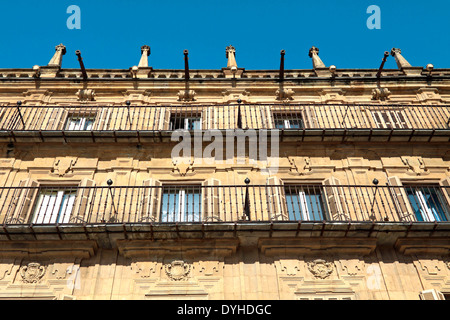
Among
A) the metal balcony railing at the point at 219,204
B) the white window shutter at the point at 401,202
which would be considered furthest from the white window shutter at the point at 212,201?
the white window shutter at the point at 401,202

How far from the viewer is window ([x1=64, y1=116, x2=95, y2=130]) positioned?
42.9ft

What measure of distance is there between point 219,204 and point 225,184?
760 millimetres

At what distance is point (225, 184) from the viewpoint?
433 inches

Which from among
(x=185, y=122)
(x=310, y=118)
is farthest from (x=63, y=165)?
(x=310, y=118)

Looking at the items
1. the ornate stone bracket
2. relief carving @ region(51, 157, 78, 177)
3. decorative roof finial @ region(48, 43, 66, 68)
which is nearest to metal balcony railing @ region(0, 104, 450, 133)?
relief carving @ region(51, 157, 78, 177)

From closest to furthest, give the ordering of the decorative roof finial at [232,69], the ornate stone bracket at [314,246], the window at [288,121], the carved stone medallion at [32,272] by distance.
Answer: the carved stone medallion at [32,272] → the ornate stone bracket at [314,246] → the window at [288,121] → the decorative roof finial at [232,69]

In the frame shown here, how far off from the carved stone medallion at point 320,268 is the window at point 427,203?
109 inches

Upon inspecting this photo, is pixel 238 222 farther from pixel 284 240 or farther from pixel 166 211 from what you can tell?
pixel 166 211

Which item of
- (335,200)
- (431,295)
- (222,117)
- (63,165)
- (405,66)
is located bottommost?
(431,295)

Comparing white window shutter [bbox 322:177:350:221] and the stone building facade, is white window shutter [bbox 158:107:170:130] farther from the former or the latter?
white window shutter [bbox 322:177:350:221]

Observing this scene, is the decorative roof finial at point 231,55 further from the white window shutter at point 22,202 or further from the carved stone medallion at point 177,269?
the carved stone medallion at point 177,269

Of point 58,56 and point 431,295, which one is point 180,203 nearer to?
point 431,295

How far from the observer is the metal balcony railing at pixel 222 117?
1273 centimetres
